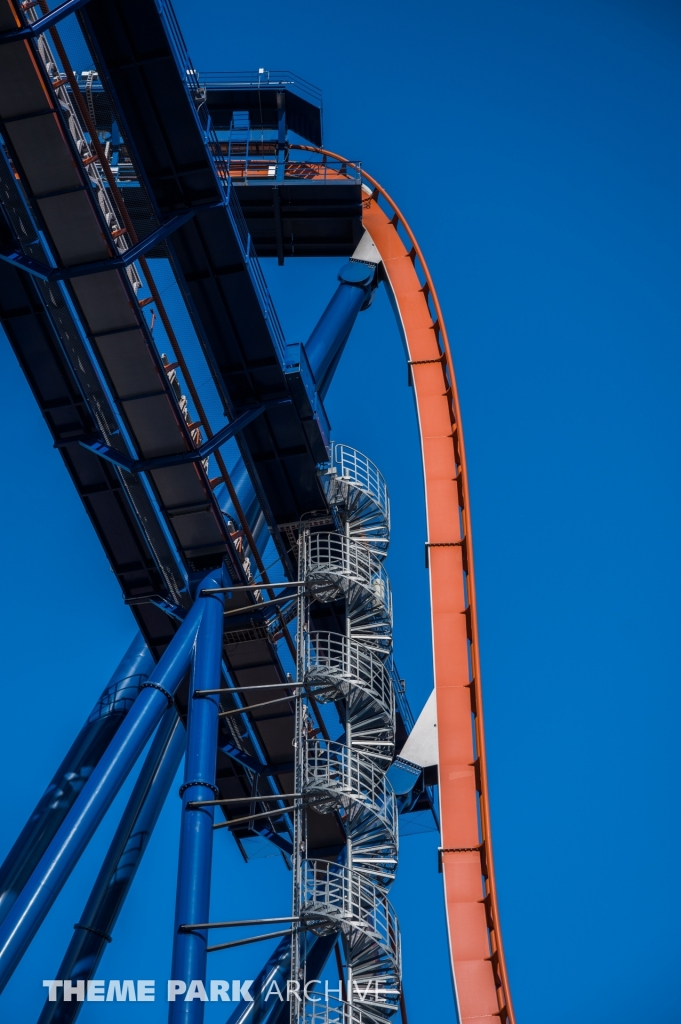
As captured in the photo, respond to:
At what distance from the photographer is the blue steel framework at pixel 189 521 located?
20.3 metres

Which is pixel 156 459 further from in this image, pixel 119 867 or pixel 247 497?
pixel 119 867

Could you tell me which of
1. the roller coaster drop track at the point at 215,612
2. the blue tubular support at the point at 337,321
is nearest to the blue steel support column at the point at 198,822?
the roller coaster drop track at the point at 215,612

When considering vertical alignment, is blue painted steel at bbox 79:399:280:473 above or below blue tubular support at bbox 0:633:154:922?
above

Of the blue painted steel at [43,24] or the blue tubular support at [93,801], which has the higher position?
the blue painted steel at [43,24]

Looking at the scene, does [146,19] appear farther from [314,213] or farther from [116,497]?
[314,213]

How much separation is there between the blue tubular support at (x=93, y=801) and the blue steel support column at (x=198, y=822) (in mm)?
284

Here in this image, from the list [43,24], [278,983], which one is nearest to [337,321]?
[43,24]

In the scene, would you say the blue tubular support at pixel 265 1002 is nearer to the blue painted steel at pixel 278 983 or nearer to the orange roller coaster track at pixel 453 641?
the blue painted steel at pixel 278 983

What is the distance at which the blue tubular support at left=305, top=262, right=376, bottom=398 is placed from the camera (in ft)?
91.8

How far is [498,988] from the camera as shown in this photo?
68.0 ft

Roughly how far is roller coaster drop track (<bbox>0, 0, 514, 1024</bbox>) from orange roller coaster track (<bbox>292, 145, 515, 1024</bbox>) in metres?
0.05

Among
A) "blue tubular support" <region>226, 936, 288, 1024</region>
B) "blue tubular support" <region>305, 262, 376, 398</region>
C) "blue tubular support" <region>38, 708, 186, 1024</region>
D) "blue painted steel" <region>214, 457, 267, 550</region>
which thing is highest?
"blue tubular support" <region>305, 262, 376, 398</region>

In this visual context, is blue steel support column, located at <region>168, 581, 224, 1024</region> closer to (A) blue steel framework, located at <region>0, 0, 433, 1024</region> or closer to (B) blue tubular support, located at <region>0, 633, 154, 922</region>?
(A) blue steel framework, located at <region>0, 0, 433, 1024</region>

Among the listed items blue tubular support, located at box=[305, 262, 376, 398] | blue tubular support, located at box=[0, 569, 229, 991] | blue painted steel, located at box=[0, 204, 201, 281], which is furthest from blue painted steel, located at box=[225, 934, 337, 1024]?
blue painted steel, located at box=[0, 204, 201, 281]
